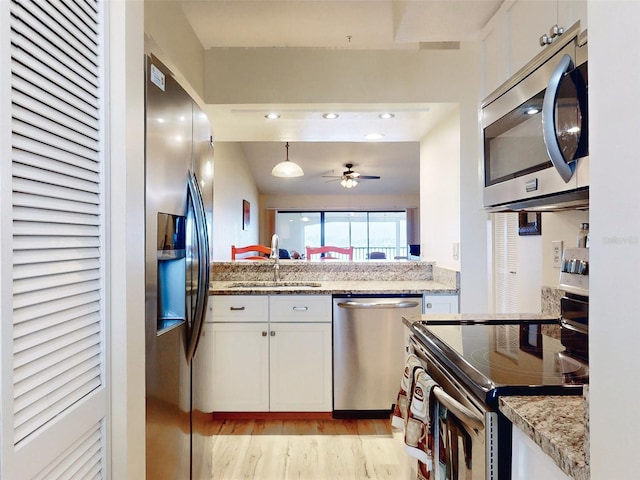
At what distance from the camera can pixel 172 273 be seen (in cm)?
154

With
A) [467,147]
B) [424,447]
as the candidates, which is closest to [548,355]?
[424,447]

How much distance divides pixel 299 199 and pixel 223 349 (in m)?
7.20

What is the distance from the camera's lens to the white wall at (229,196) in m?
4.84

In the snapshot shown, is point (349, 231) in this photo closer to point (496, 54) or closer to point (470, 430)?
point (496, 54)

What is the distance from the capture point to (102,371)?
3.19 feet

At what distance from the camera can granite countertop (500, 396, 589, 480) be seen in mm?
615

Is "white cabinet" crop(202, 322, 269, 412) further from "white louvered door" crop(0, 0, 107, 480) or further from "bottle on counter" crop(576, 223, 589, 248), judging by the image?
"bottle on counter" crop(576, 223, 589, 248)

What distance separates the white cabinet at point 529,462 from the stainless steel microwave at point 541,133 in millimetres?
573

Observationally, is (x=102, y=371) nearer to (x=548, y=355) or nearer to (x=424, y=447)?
(x=424, y=447)

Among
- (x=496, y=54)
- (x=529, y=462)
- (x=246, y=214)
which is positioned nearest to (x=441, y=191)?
(x=496, y=54)

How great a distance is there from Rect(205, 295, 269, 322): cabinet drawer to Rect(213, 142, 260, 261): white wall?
6.52 feet

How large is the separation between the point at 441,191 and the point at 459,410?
8.14 ft

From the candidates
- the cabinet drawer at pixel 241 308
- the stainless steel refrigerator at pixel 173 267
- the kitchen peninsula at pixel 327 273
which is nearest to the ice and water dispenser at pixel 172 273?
the stainless steel refrigerator at pixel 173 267

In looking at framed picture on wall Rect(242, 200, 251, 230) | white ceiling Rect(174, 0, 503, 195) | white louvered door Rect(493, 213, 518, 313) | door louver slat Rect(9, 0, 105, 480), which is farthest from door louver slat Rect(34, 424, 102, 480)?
framed picture on wall Rect(242, 200, 251, 230)
